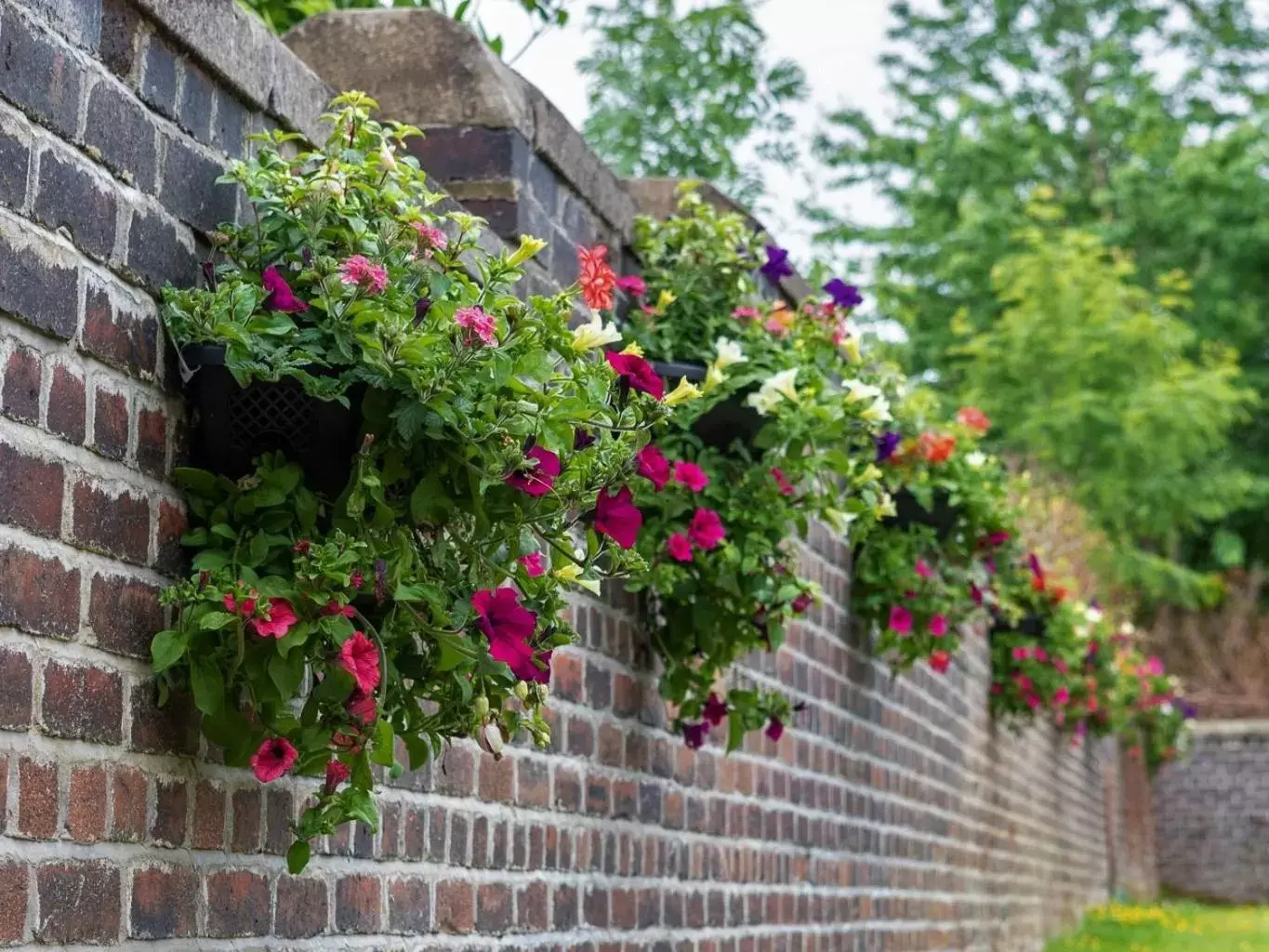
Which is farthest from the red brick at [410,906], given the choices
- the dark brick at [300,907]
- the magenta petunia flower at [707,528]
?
the magenta petunia flower at [707,528]

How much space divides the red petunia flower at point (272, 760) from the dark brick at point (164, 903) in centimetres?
15

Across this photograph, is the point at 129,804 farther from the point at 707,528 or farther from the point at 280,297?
the point at 707,528

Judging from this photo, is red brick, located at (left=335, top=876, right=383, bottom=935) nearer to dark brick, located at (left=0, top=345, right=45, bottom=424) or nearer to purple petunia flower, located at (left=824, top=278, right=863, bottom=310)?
dark brick, located at (left=0, top=345, right=45, bottom=424)

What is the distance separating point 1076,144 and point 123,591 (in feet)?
81.0

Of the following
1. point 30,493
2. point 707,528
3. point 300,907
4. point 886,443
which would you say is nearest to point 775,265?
point 707,528

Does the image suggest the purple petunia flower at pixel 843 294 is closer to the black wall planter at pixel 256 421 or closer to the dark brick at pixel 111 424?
the black wall planter at pixel 256 421

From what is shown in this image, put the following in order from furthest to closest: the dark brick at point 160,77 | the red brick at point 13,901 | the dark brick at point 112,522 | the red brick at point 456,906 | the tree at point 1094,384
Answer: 1. the tree at point 1094,384
2. the red brick at point 456,906
3. the dark brick at point 160,77
4. the dark brick at point 112,522
5. the red brick at point 13,901

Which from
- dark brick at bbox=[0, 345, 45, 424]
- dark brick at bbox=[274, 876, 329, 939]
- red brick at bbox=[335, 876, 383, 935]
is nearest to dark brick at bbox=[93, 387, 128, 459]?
dark brick at bbox=[0, 345, 45, 424]

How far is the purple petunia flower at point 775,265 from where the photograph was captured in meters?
4.19

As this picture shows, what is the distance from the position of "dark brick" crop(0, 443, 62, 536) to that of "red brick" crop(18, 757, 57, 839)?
243mm

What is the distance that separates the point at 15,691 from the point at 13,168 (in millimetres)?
533

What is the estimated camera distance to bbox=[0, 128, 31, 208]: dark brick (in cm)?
184

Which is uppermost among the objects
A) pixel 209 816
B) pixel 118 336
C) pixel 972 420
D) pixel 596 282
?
pixel 972 420

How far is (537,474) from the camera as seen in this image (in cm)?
231
